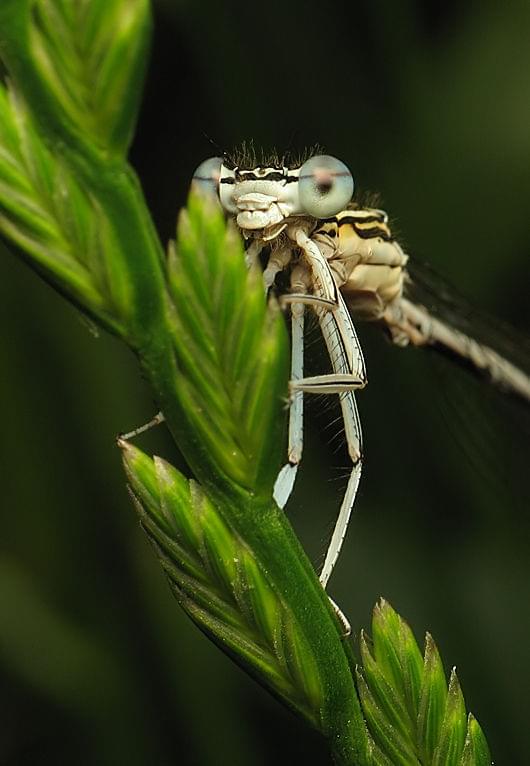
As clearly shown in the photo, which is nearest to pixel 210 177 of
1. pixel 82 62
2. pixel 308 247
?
pixel 308 247

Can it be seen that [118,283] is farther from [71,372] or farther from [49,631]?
[49,631]

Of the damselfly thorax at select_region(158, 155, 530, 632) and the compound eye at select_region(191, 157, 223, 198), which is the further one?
the compound eye at select_region(191, 157, 223, 198)

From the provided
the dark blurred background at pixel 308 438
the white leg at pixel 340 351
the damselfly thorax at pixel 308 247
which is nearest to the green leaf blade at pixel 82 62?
the damselfly thorax at pixel 308 247

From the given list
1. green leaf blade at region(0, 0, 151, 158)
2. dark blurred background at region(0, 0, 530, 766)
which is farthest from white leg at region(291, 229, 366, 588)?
green leaf blade at region(0, 0, 151, 158)

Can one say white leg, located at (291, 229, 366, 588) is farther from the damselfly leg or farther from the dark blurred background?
the dark blurred background

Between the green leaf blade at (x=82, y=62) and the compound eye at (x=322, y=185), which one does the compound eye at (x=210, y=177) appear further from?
the green leaf blade at (x=82, y=62)

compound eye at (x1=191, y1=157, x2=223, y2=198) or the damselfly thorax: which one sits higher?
compound eye at (x1=191, y1=157, x2=223, y2=198)

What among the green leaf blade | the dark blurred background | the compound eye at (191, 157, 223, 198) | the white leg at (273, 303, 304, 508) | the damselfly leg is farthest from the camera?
A: the dark blurred background

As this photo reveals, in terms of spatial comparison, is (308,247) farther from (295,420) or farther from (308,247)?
(295,420)
